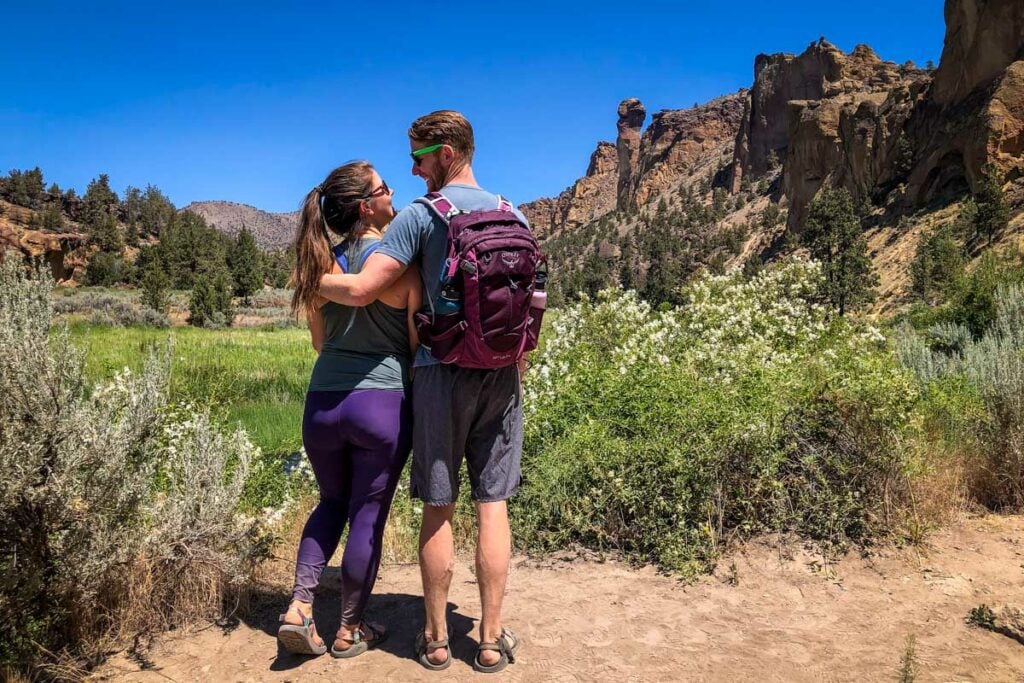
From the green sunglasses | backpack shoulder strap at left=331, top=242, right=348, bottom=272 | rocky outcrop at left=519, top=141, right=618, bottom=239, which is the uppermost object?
rocky outcrop at left=519, top=141, right=618, bottom=239

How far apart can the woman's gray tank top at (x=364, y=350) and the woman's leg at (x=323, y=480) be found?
0.07 m

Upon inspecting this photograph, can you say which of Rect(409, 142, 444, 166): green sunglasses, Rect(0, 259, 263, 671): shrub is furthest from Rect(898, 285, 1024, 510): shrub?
Rect(0, 259, 263, 671): shrub

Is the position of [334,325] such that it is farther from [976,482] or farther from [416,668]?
[976,482]

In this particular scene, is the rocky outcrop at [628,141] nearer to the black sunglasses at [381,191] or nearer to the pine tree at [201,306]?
the pine tree at [201,306]

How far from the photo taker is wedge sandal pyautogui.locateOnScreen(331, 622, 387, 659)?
114 inches

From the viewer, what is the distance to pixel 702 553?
157 inches

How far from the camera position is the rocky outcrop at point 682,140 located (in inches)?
5586

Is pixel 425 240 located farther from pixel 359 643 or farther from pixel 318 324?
pixel 359 643

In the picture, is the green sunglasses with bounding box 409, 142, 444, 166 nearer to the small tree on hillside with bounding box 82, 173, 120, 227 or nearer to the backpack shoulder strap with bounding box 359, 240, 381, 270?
the backpack shoulder strap with bounding box 359, 240, 381, 270

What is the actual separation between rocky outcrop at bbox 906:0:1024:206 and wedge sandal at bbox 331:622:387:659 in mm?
37275

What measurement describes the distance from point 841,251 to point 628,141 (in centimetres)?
14709

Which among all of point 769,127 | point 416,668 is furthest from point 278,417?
point 769,127

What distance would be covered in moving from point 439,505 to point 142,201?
9688cm

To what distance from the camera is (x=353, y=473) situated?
111 inches
